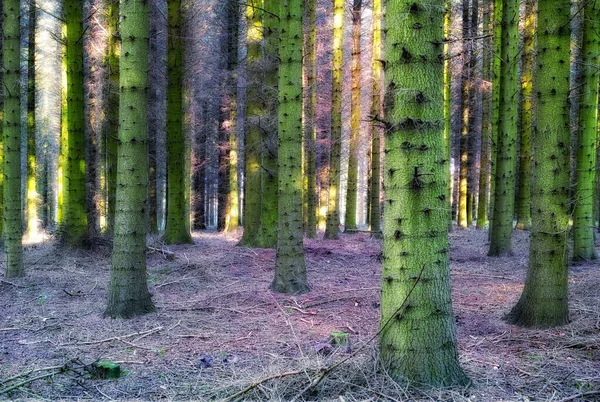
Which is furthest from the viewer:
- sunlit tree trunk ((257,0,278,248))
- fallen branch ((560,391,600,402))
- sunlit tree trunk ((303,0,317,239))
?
sunlit tree trunk ((303,0,317,239))

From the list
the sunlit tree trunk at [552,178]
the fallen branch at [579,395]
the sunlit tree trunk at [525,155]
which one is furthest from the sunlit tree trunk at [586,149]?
the fallen branch at [579,395]

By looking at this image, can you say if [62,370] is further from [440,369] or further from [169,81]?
[169,81]

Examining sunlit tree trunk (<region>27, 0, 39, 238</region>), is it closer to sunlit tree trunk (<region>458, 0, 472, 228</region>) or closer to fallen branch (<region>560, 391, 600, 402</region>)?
sunlit tree trunk (<region>458, 0, 472, 228</region>)

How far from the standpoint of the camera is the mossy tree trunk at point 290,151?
7254 mm

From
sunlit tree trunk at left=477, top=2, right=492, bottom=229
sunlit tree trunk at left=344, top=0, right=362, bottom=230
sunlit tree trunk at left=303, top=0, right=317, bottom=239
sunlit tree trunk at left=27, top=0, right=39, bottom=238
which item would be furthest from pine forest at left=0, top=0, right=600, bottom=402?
sunlit tree trunk at left=477, top=2, right=492, bottom=229

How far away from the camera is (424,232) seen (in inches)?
134

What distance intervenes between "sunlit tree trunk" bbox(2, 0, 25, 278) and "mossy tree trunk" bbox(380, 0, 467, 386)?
278 inches

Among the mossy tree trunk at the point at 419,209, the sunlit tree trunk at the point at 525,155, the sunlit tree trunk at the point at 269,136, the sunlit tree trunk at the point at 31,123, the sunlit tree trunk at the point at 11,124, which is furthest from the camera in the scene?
the sunlit tree trunk at the point at 525,155

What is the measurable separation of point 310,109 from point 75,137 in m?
7.65

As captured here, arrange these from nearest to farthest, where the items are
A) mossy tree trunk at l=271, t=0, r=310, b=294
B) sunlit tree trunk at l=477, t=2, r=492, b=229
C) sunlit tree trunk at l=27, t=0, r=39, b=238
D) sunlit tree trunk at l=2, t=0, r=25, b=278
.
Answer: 1. mossy tree trunk at l=271, t=0, r=310, b=294
2. sunlit tree trunk at l=2, t=0, r=25, b=278
3. sunlit tree trunk at l=27, t=0, r=39, b=238
4. sunlit tree trunk at l=477, t=2, r=492, b=229

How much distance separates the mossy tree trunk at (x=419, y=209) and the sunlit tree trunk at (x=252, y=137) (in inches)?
331

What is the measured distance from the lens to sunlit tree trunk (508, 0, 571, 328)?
523 cm

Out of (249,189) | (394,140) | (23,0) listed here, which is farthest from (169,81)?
(394,140)

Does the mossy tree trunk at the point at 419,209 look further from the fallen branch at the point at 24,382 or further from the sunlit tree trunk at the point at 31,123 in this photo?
the sunlit tree trunk at the point at 31,123
